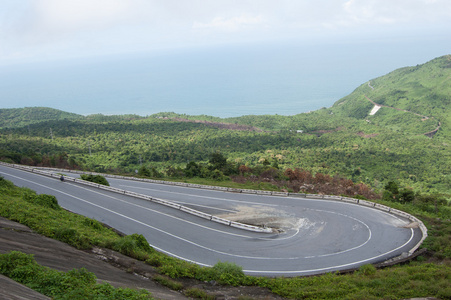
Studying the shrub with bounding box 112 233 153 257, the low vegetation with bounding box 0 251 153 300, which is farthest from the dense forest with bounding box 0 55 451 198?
the low vegetation with bounding box 0 251 153 300

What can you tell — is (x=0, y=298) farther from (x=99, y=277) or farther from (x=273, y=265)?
(x=273, y=265)

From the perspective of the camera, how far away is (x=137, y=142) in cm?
6216

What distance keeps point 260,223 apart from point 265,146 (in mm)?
44117

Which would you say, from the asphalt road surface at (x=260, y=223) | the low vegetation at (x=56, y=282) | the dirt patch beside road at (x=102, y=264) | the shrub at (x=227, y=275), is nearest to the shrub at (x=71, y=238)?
the dirt patch beside road at (x=102, y=264)

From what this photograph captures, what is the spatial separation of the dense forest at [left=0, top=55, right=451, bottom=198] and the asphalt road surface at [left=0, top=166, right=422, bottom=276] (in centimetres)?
581

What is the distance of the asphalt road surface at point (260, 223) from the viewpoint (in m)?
15.7

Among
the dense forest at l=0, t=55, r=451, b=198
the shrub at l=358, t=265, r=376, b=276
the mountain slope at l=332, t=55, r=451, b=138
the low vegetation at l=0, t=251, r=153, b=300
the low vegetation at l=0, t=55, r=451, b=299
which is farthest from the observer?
the mountain slope at l=332, t=55, r=451, b=138

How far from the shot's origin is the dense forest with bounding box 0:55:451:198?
37344 millimetres

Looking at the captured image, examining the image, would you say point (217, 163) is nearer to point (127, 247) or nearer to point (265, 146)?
point (127, 247)

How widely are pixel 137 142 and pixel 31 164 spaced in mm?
27149

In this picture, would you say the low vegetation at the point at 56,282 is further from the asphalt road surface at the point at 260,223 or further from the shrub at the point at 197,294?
the asphalt road surface at the point at 260,223

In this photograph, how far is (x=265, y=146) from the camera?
2482 inches

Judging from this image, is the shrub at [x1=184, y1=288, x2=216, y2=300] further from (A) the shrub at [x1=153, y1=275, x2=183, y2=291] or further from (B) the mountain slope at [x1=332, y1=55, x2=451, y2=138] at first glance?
(B) the mountain slope at [x1=332, y1=55, x2=451, y2=138]

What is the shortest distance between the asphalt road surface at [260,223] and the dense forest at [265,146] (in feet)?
19.1
